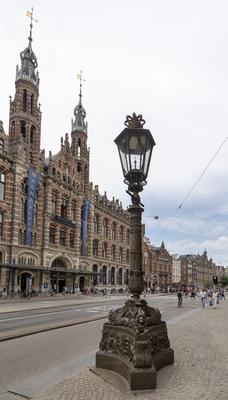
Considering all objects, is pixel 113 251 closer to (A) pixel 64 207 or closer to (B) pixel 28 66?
(A) pixel 64 207

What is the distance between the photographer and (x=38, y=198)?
146ft

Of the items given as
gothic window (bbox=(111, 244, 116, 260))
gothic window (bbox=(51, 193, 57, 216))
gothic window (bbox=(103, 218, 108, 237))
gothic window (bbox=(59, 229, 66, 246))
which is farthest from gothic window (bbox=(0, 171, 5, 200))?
gothic window (bbox=(111, 244, 116, 260))

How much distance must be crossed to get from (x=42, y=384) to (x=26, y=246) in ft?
118

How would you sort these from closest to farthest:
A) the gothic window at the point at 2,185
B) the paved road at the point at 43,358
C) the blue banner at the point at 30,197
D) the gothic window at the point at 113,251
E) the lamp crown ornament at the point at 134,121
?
1. the paved road at the point at 43,358
2. the lamp crown ornament at the point at 134,121
3. the gothic window at the point at 2,185
4. the blue banner at the point at 30,197
5. the gothic window at the point at 113,251

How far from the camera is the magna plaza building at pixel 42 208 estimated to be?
39.0 metres

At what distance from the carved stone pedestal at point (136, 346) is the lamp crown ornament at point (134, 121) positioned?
3.50 meters

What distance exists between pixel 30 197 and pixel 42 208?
3.79m

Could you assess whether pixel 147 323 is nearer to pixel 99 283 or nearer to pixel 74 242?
pixel 74 242

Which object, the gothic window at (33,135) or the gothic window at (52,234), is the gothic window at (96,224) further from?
the gothic window at (33,135)

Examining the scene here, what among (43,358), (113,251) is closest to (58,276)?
(113,251)

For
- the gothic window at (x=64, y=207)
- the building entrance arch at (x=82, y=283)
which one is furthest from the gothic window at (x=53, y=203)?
the building entrance arch at (x=82, y=283)

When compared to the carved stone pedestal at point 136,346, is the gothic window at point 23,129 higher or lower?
higher

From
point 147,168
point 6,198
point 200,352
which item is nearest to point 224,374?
point 200,352

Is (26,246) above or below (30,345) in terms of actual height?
above
